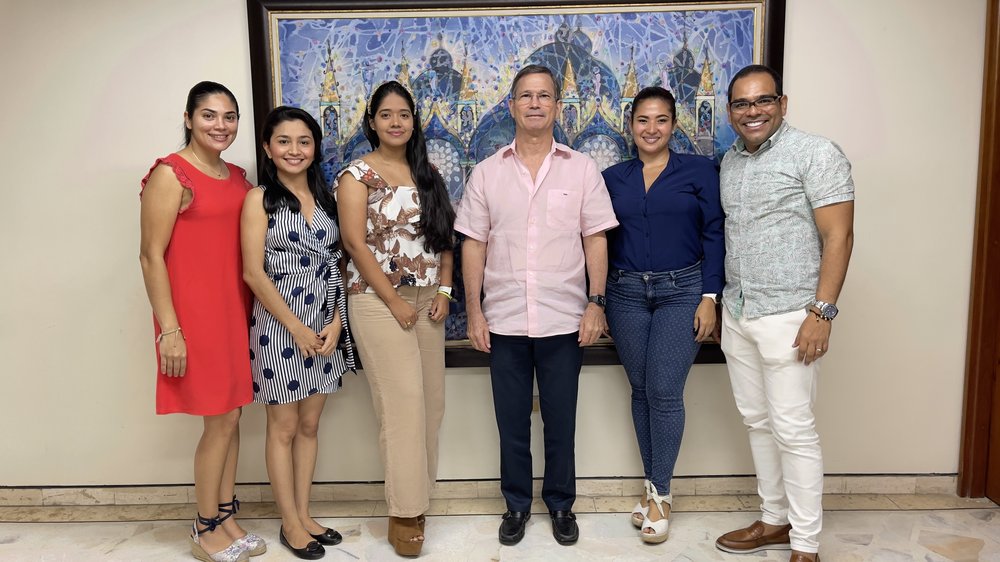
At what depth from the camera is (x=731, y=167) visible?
2191 mm

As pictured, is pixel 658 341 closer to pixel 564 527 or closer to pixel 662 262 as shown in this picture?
pixel 662 262

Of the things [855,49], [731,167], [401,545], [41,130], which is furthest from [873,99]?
[41,130]

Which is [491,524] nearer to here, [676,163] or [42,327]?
[676,163]

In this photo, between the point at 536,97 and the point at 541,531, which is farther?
the point at 541,531

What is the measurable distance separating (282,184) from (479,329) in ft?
2.73

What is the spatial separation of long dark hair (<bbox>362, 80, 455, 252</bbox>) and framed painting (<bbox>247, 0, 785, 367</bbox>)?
29cm

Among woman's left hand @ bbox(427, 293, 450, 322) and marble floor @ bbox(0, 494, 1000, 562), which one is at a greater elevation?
woman's left hand @ bbox(427, 293, 450, 322)

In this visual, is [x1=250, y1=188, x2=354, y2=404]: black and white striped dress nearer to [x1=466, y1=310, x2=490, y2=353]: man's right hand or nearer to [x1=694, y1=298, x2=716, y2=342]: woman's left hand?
[x1=466, y1=310, x2=490, y2=353]: man's right hand

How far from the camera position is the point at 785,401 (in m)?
2.07

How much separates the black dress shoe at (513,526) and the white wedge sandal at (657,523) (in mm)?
431

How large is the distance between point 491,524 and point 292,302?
1.14 meters

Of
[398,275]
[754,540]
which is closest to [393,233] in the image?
→ [398,275]

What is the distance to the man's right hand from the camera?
2.33 metres

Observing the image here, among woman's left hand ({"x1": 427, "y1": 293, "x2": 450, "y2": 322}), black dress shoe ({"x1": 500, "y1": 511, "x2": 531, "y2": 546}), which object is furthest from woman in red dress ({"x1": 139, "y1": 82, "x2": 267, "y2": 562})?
black dress shoe ({"x1": 500, "y1": 511, "x2": 531, "y2": 546})
